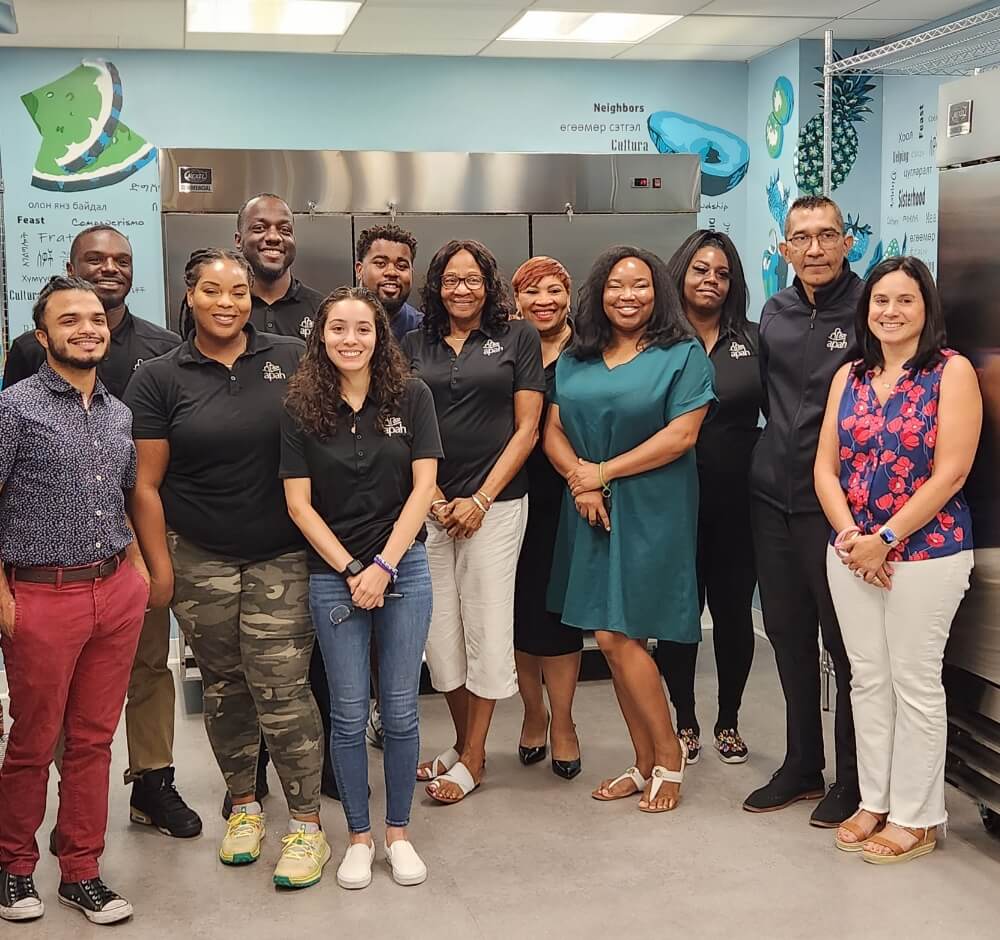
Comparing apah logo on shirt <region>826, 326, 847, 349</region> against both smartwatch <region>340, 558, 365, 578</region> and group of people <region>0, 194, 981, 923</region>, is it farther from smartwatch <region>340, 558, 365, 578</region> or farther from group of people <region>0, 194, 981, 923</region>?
smartwatch <region>340, 558, 365, 578</region>

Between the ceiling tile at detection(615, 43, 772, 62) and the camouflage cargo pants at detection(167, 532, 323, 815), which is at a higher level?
the ceiling tile at detection(615, 43, 772, 62)

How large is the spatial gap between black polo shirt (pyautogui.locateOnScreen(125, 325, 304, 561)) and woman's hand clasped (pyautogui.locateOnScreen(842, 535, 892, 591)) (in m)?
1.38

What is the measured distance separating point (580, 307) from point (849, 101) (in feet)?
11.0

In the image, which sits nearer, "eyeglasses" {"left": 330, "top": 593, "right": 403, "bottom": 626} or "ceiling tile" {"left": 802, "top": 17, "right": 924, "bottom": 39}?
"eyeglasses" {"left": 330, "top": 593, "right": 403, "bottom": 626}

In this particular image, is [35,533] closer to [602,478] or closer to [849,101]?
[602,478]

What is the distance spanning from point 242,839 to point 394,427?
117 cm

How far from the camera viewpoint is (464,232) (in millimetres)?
5707

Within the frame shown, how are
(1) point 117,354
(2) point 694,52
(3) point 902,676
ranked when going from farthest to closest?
(2) point 694,52, (1) point 117,354, (3) point 902,676

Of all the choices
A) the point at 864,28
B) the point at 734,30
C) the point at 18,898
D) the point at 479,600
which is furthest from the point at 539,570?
the point at 864,28

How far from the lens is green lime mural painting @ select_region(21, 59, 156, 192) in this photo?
5.84 metres

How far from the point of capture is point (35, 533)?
105 inches

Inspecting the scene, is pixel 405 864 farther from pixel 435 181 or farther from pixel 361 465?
pixel 435 181

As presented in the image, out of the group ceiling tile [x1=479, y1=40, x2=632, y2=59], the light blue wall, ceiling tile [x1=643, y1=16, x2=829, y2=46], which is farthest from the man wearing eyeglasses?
the light blue wall

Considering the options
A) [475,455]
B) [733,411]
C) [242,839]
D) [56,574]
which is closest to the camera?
[56,574]
